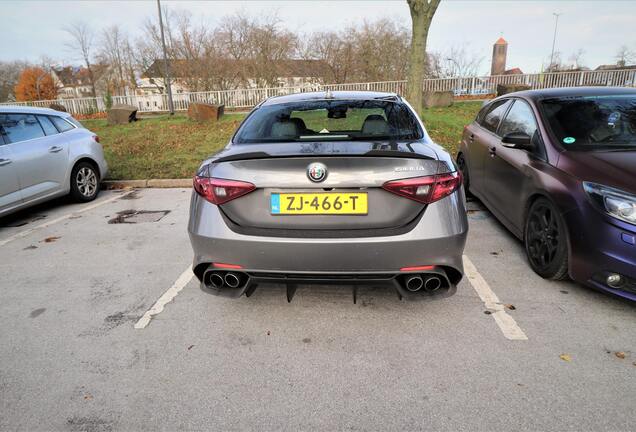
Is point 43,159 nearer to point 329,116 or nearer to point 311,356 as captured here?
point 329,116

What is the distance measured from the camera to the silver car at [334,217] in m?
2.31

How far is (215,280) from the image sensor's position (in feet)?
8.52

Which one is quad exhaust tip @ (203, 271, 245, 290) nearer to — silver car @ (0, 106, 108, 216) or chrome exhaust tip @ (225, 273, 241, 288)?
chrome exhaust tip @ (225, 273, 241, 288)

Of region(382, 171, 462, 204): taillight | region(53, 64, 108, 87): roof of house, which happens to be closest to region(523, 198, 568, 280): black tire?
region(382, 171, 462, 204): taillight

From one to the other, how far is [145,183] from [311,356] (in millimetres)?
6144

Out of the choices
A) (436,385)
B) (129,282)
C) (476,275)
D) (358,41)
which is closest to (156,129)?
(129,282)

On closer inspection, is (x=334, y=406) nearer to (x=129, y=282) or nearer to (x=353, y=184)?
(x=353, y=184)

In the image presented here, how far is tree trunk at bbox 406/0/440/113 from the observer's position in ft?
35.2

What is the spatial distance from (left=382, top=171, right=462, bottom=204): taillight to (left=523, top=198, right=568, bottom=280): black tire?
130 centimetres

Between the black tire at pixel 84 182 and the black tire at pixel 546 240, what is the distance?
628 cm

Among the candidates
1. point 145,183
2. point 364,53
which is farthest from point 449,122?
point 364,53

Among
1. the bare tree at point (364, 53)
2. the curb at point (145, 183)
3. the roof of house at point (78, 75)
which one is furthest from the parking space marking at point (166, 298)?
the roof of house at point (78, 75)

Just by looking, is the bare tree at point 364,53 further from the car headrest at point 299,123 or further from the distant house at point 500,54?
the distant house at point 500,54

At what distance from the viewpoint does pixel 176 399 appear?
7.10 feet
